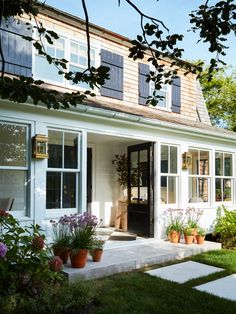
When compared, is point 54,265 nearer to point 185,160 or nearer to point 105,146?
point 185,160

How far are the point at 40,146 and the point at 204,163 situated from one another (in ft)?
16.6

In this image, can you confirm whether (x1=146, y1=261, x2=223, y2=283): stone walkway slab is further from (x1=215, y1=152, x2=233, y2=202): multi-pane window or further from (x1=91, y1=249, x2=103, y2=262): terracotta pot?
(x1=215, y1=152, x2=233, y2=202): multi-pane window

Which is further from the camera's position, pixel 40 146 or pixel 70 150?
pixel 70 150

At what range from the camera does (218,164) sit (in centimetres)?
972

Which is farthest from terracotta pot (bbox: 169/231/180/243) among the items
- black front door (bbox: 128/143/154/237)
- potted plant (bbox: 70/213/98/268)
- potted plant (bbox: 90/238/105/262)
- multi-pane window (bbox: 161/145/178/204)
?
potted plant (bbox: 70/213/98/268)

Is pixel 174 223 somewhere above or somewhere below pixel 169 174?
below

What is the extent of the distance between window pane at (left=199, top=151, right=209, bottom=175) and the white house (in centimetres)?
3

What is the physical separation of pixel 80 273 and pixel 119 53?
647 cm

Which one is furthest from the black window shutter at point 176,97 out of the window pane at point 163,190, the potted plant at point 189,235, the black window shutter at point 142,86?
the potted plant at point 189,235

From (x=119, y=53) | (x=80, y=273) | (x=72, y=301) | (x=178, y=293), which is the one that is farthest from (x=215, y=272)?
(x=119, y=53)

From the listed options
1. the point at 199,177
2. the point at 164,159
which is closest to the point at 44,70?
the point at 164,159

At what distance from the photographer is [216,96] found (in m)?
29.3

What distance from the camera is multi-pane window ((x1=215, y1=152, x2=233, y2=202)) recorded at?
9.65 m

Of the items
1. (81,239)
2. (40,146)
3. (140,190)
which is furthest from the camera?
(140,190)
